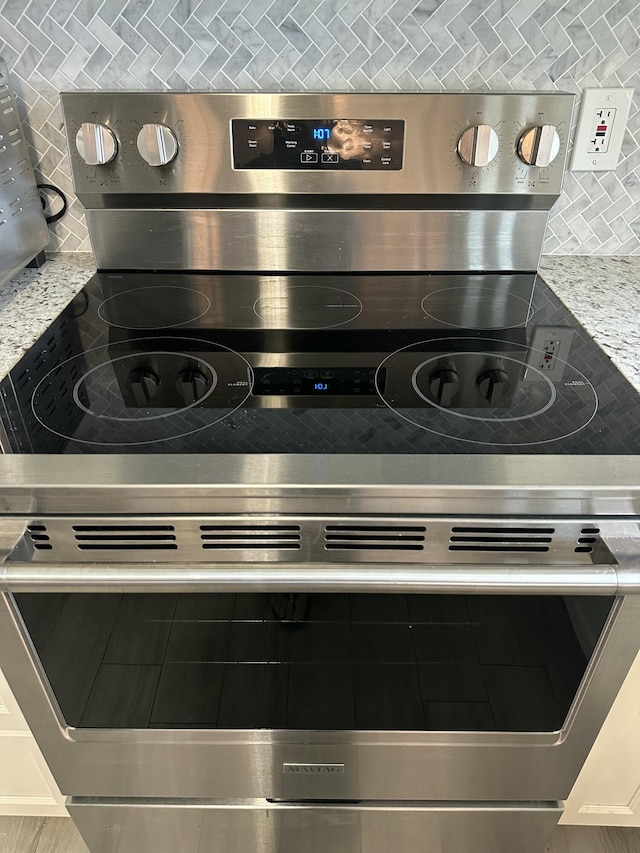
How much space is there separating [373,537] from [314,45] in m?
0.88

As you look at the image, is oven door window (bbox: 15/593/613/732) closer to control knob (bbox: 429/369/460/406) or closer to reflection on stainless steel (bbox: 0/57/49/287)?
control knob (bbox: 429/369/460/406)

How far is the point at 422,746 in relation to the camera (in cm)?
91

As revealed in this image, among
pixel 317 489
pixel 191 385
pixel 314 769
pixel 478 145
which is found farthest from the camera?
pixel 478 145

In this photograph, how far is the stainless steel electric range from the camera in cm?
71

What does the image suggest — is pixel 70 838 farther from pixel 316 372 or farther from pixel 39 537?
pixel 316 372

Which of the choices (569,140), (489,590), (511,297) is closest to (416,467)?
(489,590)

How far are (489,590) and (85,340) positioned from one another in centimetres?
67

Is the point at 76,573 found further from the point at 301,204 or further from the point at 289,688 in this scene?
the point at 301,204

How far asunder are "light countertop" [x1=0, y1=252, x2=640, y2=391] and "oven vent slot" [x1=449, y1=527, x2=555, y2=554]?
25 cm

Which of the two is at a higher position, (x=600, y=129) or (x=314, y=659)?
(x=600, y=129)

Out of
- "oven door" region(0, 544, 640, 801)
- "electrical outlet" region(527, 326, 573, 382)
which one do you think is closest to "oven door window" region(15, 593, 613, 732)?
"oven door" region(0, 544, 640, 801)

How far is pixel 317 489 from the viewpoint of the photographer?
2.19 ft

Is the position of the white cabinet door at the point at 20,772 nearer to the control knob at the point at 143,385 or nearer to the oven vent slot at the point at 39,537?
the oven vent slot at the point at 39,537

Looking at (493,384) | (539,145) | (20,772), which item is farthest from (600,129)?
(20,772)
